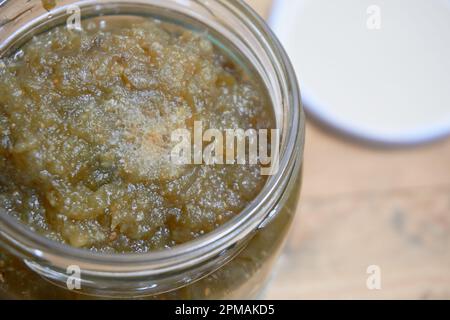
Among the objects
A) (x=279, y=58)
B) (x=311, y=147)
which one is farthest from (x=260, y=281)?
(x=311, y=147)

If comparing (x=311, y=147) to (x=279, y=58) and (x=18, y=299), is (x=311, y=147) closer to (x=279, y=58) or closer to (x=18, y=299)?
(x=279, y=58)

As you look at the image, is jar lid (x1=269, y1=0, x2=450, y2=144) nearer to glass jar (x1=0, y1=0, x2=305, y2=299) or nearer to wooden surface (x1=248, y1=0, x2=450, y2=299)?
wooden surface (x1=248, y1=0, x2=450, y2=299)

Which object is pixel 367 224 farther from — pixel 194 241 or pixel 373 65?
pixel 194 241
